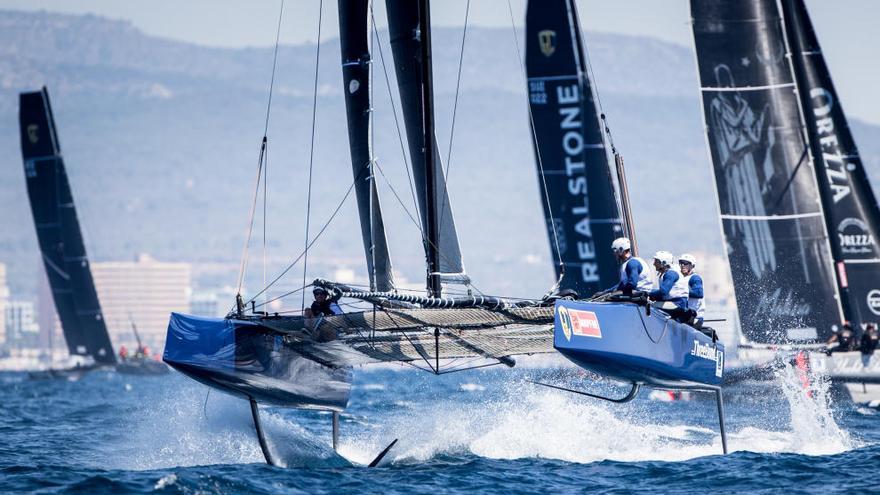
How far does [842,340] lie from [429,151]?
980 centimetres

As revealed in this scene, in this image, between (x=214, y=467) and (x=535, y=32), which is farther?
(x=535, y=32)

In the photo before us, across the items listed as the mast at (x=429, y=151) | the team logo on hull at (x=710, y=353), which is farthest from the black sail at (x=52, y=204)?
the team logo on hull at (x=710, y=353)

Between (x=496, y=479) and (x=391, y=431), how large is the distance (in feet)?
13.5

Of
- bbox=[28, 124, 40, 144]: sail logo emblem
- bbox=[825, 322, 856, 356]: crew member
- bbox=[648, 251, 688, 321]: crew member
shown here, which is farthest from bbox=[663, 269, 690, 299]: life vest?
bbox=[28, 124, 40, 144]: sail logo emblem

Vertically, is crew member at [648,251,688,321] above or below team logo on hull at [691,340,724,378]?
above

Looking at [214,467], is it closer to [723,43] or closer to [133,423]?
[133,423]

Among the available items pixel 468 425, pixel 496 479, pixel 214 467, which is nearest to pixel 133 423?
pixel 468 425

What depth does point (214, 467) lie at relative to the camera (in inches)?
446

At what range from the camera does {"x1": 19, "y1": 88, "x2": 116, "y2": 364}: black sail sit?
1528 inches

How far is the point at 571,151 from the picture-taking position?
23719 mm

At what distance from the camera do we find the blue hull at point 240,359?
11.0 metres

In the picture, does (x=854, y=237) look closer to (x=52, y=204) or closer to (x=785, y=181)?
(x=785, y=181)

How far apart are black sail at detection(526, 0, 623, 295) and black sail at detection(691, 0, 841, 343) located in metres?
2.58

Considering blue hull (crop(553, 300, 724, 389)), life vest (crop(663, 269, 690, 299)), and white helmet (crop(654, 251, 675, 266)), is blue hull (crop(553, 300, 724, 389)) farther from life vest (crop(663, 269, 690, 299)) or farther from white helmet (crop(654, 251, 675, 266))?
white helmet (crop(654, 251, 675, 266))
